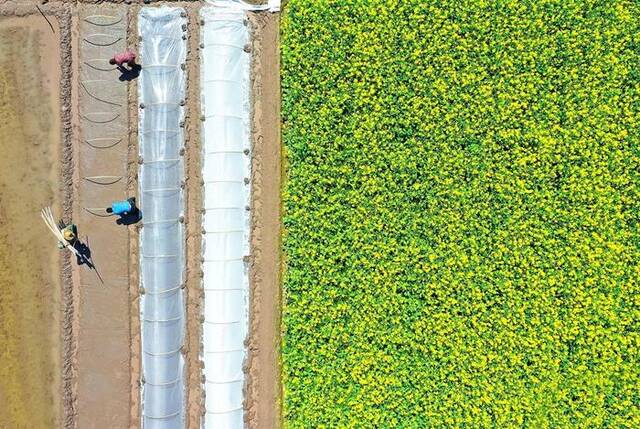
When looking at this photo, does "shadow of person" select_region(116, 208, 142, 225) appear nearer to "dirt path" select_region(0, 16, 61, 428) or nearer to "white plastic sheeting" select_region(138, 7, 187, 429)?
"white plastic sheeting" select_region(138, 7, 187, 429)

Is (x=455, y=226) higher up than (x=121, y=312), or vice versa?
(x=455, y=226)

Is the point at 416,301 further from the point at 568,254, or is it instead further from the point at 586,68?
the point at 586,68

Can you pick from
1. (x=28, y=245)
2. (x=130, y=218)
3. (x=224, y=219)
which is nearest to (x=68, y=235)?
(x=28, y=245)

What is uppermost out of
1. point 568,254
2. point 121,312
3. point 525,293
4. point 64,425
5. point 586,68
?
point 586,68

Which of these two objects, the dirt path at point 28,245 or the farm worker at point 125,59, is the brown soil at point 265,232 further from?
the dirt path at point 28,245

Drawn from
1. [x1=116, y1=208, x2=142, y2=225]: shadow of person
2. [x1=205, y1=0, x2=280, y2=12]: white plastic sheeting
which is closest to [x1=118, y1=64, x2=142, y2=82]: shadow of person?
[x1=205, y1=0, x2=280, y2=12]: white plastic sheeting

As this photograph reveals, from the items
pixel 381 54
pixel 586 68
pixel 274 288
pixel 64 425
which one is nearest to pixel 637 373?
pixel 586 68
